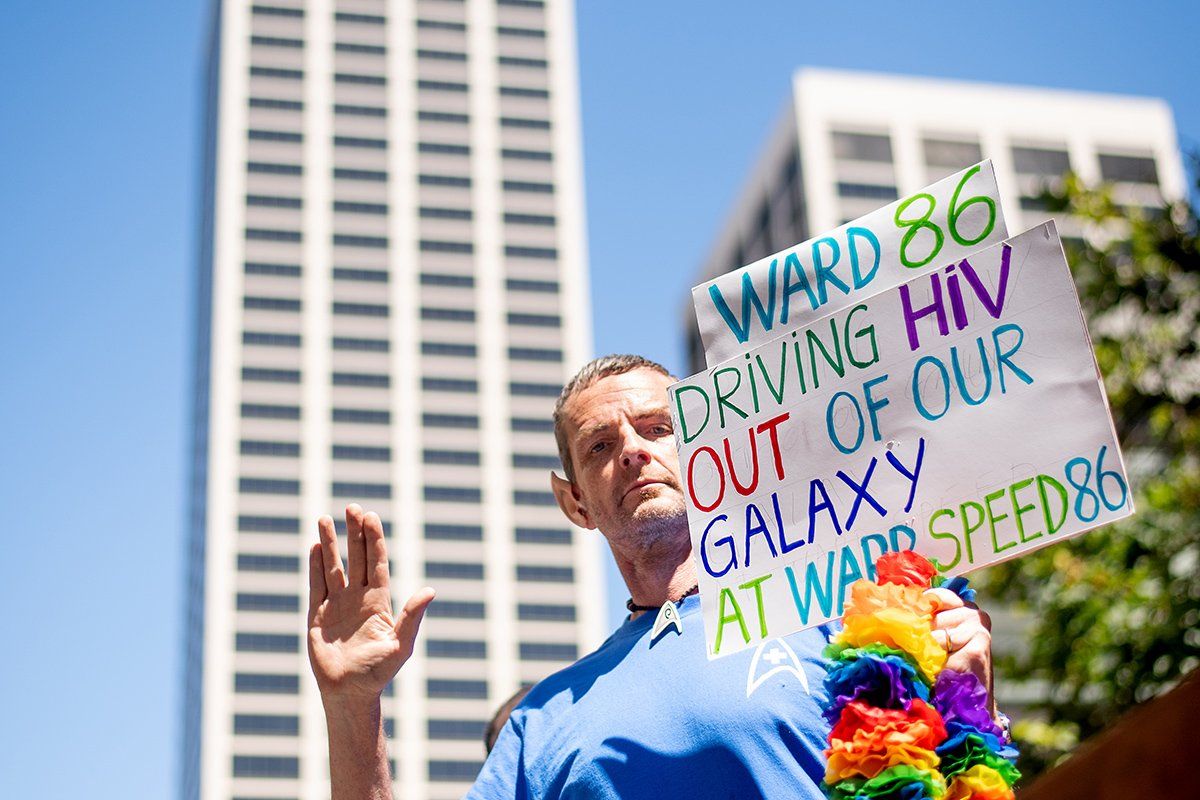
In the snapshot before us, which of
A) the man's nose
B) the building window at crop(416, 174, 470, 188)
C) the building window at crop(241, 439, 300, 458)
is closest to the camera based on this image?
the man's nose

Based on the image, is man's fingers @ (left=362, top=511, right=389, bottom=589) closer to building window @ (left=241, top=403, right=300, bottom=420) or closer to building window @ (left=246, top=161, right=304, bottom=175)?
building window @ (left=241, top=403, right=300, bottom=420)

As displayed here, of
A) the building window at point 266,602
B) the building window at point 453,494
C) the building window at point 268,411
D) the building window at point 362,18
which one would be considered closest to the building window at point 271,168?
the building window at point 362,18

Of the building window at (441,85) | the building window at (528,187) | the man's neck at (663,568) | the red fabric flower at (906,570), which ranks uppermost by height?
the building window at (441,85)

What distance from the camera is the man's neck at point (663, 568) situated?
10.6 feet

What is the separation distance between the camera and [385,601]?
3141mm

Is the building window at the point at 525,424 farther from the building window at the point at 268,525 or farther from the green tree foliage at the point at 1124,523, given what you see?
the green tree foliage at the point at 1124,523

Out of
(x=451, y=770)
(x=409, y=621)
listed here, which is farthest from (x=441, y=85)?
(x=409, y=621)

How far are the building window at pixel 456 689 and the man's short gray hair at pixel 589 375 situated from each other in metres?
95.0

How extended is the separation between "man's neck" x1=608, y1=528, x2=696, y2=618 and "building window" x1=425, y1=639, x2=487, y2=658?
95.8m

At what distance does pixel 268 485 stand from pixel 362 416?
25.2 ft

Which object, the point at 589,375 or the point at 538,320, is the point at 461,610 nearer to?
the point at 538,320

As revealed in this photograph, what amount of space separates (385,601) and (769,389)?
0.88m

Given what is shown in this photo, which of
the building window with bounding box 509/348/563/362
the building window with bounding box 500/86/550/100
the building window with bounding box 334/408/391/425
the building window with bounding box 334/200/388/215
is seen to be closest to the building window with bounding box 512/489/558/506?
the building window with bounding box 509/348/563/362

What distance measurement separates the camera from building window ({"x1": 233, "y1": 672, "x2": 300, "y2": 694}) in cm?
9331
